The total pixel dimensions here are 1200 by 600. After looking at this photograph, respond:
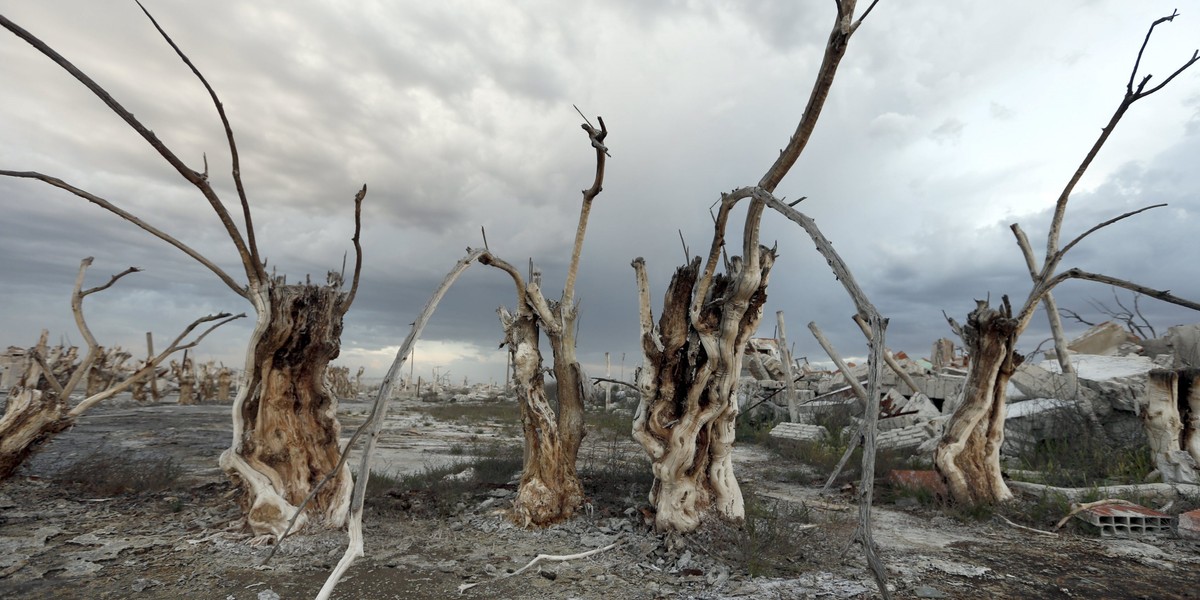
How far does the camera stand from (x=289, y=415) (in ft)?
17.7

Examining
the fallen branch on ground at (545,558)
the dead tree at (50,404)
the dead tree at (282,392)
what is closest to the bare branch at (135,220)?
the dead tree at (282,392)

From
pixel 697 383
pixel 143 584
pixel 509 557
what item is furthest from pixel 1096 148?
pixel 143 584

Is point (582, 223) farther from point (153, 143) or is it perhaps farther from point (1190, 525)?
point (1190, 525)

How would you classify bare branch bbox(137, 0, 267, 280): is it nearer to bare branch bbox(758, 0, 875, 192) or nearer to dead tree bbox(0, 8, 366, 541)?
dead tree bbox(0, 8, 366, 541)

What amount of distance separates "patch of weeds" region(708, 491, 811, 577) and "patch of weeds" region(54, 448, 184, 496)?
6.33m

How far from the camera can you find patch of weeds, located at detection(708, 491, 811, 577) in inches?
173

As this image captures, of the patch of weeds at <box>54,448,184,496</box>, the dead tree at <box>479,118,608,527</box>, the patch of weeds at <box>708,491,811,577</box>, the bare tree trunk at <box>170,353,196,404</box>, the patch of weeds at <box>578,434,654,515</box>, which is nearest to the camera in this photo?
the patch of weeds at <box>708,491,811,577</box>

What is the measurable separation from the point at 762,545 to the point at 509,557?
201 centimetres

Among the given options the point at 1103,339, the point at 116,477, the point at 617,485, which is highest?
the point at 1103,339

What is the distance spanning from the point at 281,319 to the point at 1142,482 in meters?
10.1

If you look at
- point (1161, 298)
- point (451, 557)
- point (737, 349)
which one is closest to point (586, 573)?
point (451, 557)

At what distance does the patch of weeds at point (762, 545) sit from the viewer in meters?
4.39

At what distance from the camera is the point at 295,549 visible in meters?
4.81

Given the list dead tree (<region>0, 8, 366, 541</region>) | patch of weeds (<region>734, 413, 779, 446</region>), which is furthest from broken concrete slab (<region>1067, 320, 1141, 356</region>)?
dead tree (<region>0, 8, 366, 541</region>)
